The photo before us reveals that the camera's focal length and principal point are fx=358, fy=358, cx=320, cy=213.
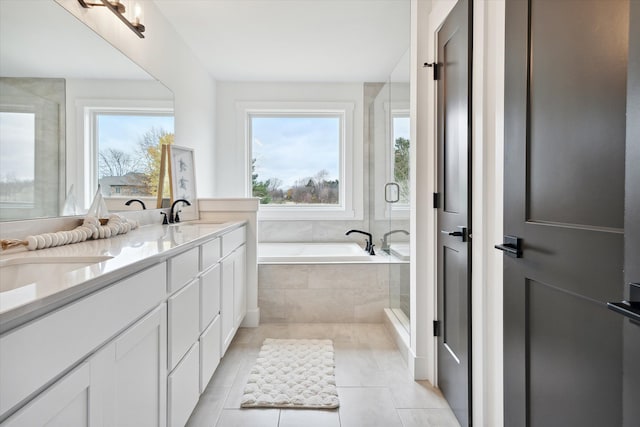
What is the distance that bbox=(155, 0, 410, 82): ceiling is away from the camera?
8.95 feet

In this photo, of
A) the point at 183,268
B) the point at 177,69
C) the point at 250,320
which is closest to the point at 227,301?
the point at 250,320

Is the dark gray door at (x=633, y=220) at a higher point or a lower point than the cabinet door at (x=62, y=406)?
higher

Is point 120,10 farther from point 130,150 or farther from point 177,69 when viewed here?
point 177,69

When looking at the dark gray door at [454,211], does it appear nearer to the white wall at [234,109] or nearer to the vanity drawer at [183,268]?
the vanity drawer at [183,268]

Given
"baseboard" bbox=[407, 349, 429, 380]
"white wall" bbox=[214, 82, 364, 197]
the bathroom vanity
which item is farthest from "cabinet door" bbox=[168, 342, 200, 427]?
"white wall" bbox=[214, 82, 364, 197]

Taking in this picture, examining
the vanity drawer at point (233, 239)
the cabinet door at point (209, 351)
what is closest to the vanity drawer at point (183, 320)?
the cabinet door at point (209, 351)

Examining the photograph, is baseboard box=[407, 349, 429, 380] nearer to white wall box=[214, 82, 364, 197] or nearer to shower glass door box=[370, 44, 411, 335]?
shower glass door box=[370, 44, 411, 335]

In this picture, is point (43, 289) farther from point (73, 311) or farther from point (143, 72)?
point (143, 72)

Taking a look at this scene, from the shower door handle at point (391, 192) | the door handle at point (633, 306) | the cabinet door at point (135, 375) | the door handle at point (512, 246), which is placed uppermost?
the shower door handle at point (391, 192)

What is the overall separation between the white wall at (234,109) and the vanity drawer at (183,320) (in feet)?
9.34

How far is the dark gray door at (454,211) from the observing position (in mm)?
1653

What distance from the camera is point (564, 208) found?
3.28ft

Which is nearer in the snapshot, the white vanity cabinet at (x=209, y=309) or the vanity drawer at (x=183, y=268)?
the vanity drawer at (x=183, y=268)

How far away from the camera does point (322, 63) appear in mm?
3812
